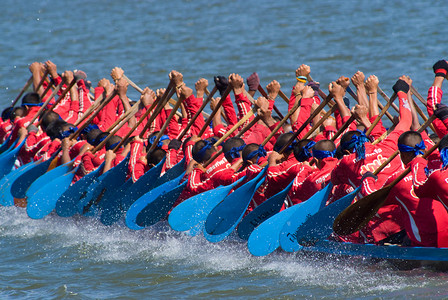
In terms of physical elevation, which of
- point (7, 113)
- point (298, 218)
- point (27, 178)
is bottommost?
point (298, 218)

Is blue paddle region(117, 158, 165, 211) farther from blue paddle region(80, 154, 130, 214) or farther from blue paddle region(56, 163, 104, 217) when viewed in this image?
blue paddle region(56, 163, 104, 217)

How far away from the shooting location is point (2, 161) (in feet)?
35.0

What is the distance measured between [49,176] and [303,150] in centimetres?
401

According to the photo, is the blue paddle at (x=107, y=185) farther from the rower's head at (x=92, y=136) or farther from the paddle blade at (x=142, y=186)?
the rower's head at (x=92, y=136)

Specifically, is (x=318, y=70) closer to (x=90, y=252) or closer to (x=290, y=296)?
(x=90, y=252)

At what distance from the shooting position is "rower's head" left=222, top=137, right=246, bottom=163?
7566 millimetres

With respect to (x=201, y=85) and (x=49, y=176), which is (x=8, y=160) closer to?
(x=49, y=176)

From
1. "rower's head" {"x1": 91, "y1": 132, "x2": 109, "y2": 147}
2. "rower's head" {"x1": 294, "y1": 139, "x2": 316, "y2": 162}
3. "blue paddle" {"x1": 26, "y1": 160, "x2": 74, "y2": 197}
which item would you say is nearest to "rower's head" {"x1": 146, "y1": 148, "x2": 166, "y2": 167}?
"rower's head" {"x1": 91, "y1": 132, "x2": 109, "y2": 147}

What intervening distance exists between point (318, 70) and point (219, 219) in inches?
475

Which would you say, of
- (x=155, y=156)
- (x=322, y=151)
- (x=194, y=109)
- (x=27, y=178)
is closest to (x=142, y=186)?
(x=155, y=156)

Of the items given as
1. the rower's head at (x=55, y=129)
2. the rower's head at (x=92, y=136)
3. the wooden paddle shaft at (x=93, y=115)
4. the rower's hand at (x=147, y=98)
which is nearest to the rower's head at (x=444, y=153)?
the rower's hand at (x=147, y=98)

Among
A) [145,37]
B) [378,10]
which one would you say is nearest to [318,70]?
[378,10]

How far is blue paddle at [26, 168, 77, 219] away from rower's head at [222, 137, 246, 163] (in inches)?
103

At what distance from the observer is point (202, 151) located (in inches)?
313
